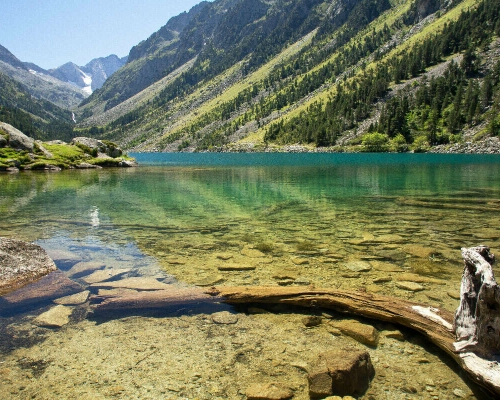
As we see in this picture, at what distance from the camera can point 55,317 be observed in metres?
6.64

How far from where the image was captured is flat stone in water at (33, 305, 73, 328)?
6.37 metres

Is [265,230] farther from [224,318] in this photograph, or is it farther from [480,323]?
[480,323]

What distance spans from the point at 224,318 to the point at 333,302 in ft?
7.65

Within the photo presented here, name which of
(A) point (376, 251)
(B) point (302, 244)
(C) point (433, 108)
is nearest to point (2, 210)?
(B) point (302, 244)

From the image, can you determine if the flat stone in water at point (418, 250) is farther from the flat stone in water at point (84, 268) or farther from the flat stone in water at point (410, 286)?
the flat stone in water at point (84, 268)

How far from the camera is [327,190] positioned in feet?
96.9

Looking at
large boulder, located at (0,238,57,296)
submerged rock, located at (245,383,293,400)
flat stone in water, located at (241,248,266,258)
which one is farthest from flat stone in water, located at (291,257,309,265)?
large boulder, located at (0,238,57,296)

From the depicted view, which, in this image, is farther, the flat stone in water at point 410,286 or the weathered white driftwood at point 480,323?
the flat stone in water at point 410,286

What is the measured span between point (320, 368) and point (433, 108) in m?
171

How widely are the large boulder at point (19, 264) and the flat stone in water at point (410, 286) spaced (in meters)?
9.49

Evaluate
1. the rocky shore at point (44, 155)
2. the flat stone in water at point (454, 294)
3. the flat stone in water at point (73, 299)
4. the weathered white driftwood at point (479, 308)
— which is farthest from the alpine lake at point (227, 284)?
the rocky shore at point (44, 155)

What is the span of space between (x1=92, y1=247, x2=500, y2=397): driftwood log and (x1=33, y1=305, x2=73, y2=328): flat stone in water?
59cm

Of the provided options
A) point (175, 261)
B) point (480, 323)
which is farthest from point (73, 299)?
point (480, 323)

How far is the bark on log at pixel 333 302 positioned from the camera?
17.8 ft
